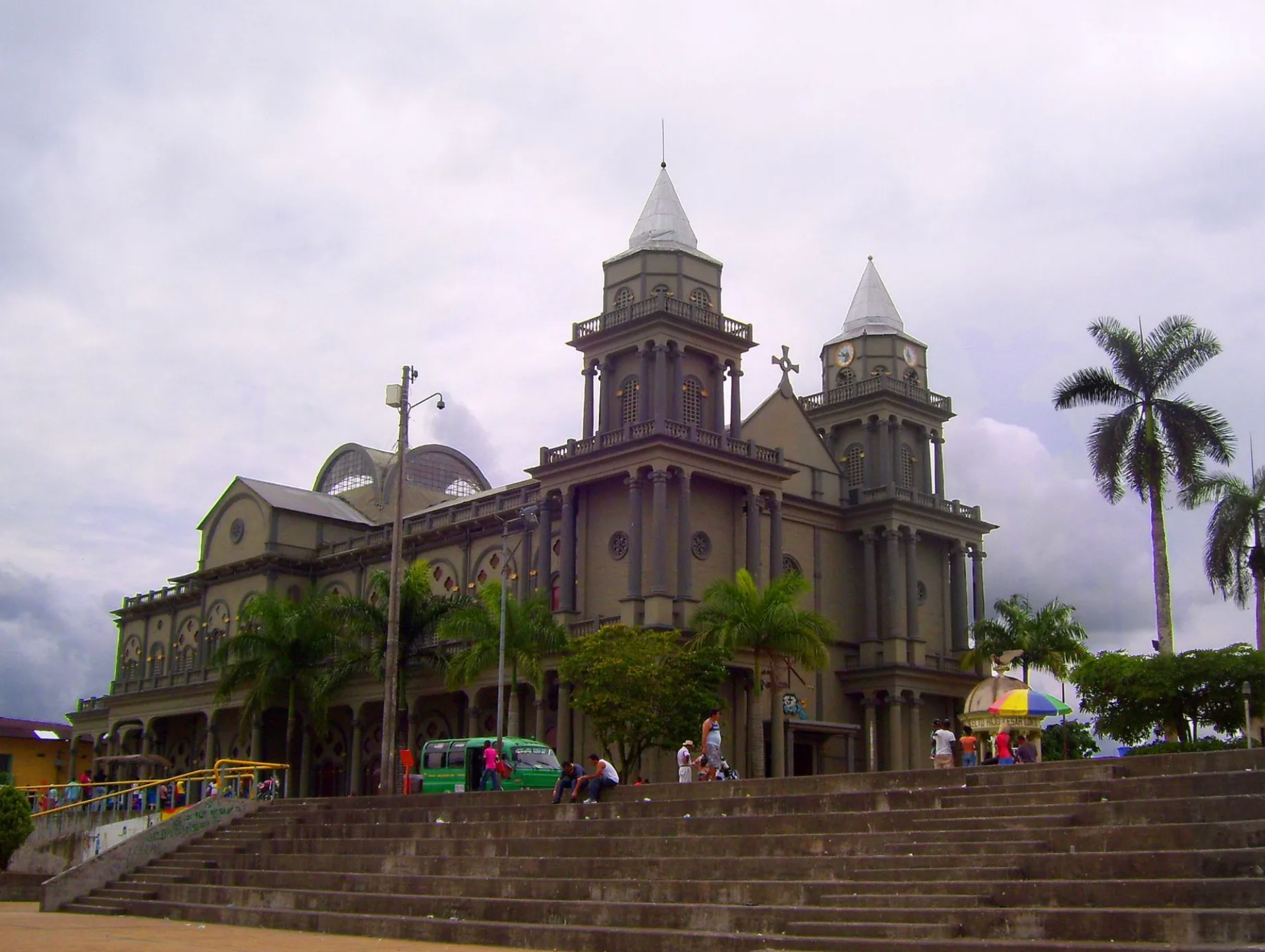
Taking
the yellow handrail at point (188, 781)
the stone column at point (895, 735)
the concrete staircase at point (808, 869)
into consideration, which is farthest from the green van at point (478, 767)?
the stone column at point (895, 735)

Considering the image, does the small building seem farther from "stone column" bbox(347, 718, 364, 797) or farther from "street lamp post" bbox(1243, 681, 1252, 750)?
"street lamp post" bbox(1243, 681, 1252, 750)

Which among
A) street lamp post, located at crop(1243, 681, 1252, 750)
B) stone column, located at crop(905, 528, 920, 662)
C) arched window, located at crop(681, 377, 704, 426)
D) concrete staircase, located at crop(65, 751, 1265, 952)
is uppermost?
arched window, located at crop(681, 377, 704, 426)

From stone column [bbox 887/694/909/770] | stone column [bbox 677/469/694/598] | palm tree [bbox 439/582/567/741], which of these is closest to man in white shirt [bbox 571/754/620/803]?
palm tree [bbox 439/582/567/741]

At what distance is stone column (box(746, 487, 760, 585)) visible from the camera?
48.7 m

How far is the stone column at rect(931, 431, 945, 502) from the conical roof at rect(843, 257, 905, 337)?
463 cm

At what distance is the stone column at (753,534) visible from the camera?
1918 inches

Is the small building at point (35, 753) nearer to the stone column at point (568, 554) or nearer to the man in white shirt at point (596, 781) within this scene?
the stone column at point (568, 554)

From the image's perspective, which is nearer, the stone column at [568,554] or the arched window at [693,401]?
the stone column at [568,554]

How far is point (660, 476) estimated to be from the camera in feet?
152

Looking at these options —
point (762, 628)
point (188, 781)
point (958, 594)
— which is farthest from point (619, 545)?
point (188, 781)

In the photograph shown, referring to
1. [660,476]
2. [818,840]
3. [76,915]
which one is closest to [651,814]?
[818,840]

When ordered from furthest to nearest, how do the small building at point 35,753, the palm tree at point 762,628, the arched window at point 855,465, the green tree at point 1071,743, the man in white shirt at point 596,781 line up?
the small building at point 35,753, the green tree at point 1071,743, the arched window at point 855,465, the palm tree at point 762,628, the man in white shirt at point 596,781

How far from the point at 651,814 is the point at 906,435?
3725 centimetres

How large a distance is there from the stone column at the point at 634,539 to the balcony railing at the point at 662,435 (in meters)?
1.57
